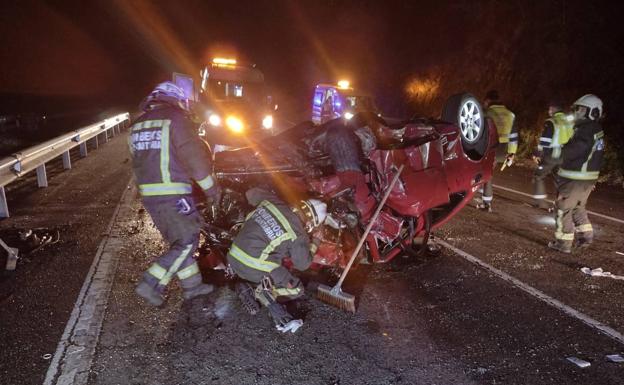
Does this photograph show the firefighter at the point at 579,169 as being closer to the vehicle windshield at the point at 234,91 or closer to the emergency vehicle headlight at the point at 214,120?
the emergency vehicle headlight at the point at 214,120

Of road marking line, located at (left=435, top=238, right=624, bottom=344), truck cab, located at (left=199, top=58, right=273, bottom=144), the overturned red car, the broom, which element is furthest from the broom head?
truck cab, located at (left=199, top=58, right=273, bottom=144)

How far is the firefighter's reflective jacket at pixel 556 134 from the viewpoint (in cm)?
513

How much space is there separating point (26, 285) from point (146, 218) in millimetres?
2033

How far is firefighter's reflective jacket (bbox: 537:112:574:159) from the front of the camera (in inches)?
202

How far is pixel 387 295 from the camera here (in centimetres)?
387

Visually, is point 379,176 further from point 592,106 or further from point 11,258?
point 11,258

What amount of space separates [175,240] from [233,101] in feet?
30.8

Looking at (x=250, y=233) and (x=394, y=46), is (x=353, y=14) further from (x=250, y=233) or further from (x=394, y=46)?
(x=250, y=233)

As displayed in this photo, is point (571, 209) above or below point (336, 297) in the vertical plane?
above

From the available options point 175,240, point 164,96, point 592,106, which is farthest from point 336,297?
point 592,106

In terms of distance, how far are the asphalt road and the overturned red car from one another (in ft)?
1.40

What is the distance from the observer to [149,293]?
11.2 ft

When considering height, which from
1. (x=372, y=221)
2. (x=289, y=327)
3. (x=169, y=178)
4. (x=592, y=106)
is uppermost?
(x=592, y=106)

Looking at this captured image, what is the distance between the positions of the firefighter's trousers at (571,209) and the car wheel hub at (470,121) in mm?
1323
